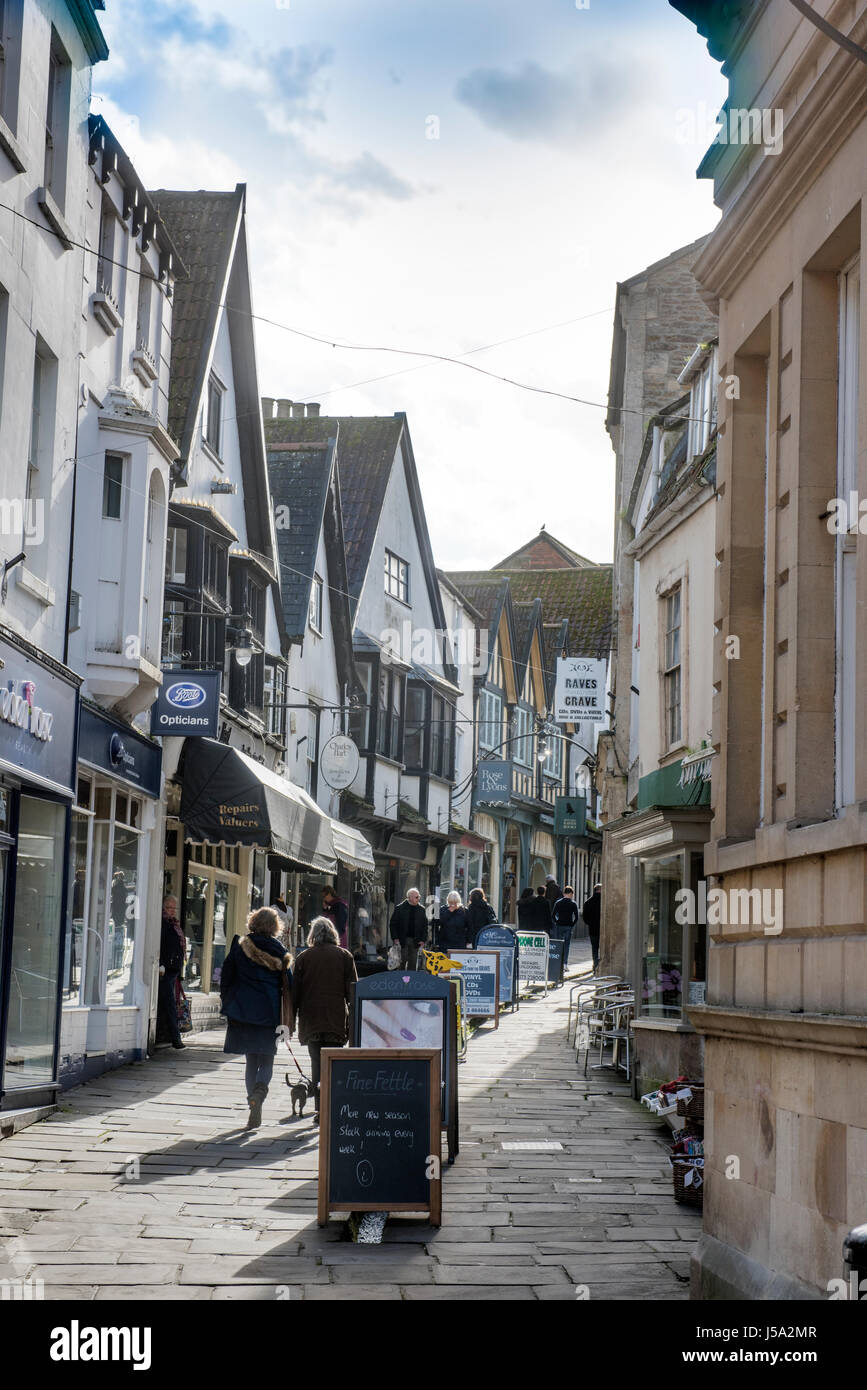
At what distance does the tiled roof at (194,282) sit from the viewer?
21828mm

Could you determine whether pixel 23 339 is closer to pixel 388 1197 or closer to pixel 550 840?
pixel 388 1197

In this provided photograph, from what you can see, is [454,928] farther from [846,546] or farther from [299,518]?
[846,546]

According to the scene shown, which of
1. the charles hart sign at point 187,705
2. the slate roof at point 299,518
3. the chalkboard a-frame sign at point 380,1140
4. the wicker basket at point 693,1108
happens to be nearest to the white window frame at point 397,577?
the slate roof at point 299,518

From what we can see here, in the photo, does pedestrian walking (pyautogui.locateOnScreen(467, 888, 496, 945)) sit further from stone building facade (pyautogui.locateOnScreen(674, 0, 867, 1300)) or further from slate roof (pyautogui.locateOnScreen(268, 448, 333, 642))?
stone building facade (pyautogui.locateOnScreen(674, 0, 867, 1300))

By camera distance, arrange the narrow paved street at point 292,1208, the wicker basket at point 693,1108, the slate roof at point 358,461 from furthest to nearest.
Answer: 1. the slate roof at point 358,461
2. the wicker basket at point 693,1108
3. the narrow paved street at point 292,1208

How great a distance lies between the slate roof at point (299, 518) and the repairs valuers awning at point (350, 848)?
357cm

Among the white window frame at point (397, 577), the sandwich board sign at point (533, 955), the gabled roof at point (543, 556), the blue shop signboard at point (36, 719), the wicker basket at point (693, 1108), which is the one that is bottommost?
the wicker basket at point (693, 1108)

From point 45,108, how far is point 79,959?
8062 millimetres

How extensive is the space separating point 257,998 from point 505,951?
12369 mm

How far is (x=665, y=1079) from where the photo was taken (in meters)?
15.9

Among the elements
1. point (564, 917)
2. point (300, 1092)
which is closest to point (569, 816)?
point (564, 917)

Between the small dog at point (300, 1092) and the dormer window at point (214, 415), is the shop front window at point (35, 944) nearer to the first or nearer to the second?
the small dog at point (300, 1092)

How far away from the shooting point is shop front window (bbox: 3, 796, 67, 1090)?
13711 mm

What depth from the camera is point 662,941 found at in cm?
1659
